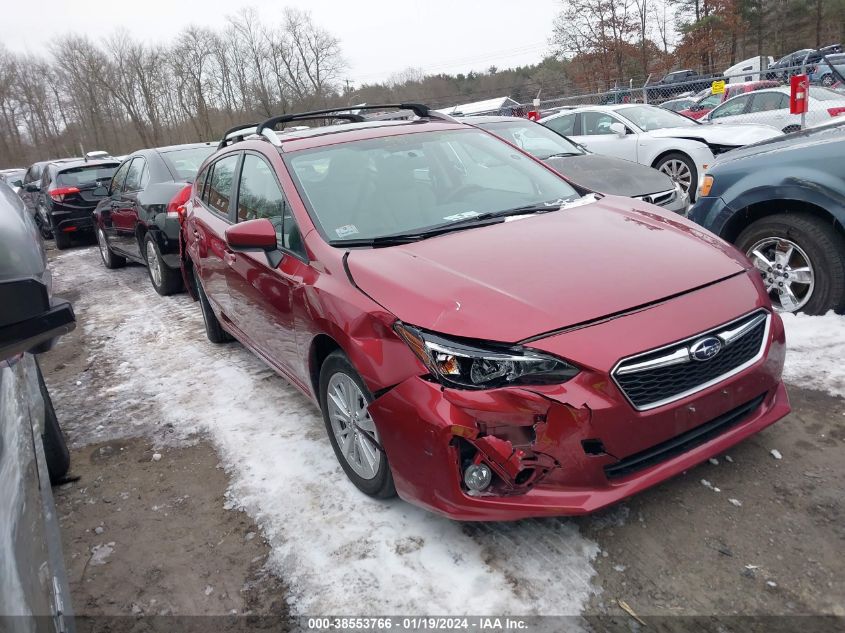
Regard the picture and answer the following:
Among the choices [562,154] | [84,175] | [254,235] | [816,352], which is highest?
[84,175]

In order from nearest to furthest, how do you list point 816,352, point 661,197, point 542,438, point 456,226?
point 542,438, point 456,226, point 816,352, point 661,197

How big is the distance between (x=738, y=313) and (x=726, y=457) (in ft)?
2.66

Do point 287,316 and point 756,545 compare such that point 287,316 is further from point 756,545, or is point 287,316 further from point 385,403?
point 756,545

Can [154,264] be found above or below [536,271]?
below

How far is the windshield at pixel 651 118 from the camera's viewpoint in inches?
404

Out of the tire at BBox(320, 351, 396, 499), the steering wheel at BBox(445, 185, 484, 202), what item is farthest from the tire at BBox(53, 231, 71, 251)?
the tire at BBox(320, 351, 396, 499)

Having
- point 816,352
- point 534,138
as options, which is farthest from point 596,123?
point 816,352

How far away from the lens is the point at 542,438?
225cm

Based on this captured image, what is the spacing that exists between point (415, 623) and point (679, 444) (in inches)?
47.2

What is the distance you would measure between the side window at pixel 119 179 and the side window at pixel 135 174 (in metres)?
0.19

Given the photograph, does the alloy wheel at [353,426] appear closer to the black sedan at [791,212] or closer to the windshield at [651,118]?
the black sedan at [791,212]

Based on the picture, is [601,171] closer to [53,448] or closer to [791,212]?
[791,212]

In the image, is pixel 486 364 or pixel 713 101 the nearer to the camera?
pixel 486 364

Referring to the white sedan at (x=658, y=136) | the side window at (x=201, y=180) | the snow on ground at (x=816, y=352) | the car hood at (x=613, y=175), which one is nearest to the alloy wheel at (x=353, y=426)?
the snow on ground at (x=816, y=352)
